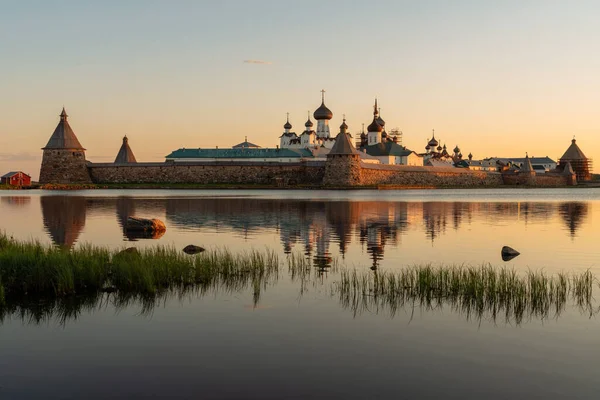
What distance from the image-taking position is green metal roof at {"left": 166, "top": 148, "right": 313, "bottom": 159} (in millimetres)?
73500

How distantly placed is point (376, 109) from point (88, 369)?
8652cm

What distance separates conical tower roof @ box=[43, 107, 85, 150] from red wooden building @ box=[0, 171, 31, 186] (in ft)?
14.0

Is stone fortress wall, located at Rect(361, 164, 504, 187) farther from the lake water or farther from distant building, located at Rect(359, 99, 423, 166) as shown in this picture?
the lake water

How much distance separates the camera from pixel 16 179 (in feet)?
225

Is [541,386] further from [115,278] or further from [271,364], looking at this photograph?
[115,278]

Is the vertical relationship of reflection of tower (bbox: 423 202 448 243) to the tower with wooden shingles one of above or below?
below

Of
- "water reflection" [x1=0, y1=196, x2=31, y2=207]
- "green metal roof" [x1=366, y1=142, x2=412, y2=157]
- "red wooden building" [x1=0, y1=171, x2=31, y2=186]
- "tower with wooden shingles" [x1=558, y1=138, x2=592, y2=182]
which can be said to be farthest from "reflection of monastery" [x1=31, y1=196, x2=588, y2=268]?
"tower with wooden shingles" [x1=558, y1=138, x2=592, y2=182]

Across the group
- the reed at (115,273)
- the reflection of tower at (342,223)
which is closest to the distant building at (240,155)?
the reflection of tower at (342,223)

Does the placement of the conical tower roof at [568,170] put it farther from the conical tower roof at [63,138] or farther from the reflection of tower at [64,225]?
the reflection of tower at [64,225]

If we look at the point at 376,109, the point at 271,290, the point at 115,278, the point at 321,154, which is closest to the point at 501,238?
the point at 271,290

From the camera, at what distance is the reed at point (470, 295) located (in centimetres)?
805

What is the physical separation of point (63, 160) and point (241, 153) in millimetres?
19726

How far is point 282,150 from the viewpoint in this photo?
7394 cm

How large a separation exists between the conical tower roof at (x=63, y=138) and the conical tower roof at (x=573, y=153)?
74281mm
